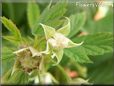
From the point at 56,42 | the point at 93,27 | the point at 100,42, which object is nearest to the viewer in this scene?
the point at 56,42

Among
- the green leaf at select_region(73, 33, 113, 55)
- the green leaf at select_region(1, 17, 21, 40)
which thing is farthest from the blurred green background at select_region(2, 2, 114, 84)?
the green leaf at select_region(1, 17, 21, 40)

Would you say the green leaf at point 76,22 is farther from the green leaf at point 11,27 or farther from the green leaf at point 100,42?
the green leaf at point 11,27

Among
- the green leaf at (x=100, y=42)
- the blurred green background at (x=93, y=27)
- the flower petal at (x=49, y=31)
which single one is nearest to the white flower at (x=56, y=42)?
the flower petal at (x=49, y=31)

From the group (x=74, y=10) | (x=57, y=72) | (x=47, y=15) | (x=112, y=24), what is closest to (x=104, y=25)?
(x=112, y=24)

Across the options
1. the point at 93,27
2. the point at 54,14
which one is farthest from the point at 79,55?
the point at 93,27

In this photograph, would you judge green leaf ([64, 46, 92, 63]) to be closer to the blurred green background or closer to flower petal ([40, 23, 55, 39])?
flower petal ([40, 23, 55, 39])

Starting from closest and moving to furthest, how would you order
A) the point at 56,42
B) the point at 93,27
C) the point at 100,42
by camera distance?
the point at 56,42 → the point at 100,42 → the point at 93,27

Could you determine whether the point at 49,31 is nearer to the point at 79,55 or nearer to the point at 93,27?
the point at 79,55

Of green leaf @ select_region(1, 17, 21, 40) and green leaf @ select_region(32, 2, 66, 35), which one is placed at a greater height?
green leaf @ select_region(32, 2, 66, 35)

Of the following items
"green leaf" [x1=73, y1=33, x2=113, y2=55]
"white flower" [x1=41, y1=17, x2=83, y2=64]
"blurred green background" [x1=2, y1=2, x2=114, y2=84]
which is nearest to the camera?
"white flower" [x1=41, y1=17, x2=83, y2=64]
